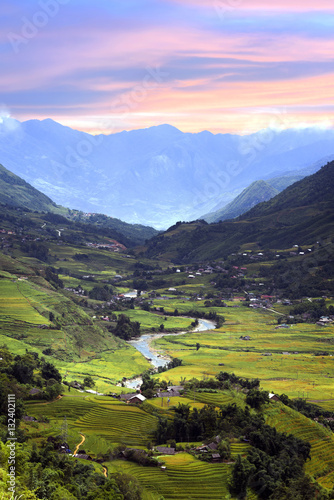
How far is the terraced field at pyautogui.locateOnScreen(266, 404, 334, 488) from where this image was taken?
40.8 m

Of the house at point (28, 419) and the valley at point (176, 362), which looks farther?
the house at point (28, 419)

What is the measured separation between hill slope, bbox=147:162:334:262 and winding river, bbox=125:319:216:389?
58509mm

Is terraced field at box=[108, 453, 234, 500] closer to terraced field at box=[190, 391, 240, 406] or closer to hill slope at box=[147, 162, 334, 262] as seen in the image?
terraced field at box=[190, 391, 240, 406]

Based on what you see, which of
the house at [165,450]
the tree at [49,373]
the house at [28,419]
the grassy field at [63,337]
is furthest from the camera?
the grassy field at [63,337]

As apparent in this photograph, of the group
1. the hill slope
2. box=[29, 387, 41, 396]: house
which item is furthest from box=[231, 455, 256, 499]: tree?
the hill slope

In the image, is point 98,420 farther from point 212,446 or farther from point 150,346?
point 150,346

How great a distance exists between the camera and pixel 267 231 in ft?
577

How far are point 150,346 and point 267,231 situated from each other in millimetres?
94944

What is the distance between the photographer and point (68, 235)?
652 ft

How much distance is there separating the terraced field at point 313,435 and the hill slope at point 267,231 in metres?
108

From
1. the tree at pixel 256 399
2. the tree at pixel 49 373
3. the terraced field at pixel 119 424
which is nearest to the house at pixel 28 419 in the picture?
the terraced field at pixel 119 424

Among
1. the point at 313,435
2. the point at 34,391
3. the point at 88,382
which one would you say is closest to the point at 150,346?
the point at 88,382

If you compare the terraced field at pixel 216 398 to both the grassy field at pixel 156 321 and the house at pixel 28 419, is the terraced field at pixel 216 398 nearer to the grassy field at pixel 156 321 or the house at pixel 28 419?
the house at pixel 28 419

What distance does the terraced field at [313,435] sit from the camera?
134 ft
